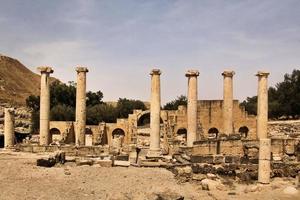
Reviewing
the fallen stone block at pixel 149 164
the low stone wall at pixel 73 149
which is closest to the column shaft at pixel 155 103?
the low stone wall at pixel 73 149

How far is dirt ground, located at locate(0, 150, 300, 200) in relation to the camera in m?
18.9

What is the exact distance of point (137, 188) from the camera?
21.0 metres

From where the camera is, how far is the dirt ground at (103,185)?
18859 millimetres

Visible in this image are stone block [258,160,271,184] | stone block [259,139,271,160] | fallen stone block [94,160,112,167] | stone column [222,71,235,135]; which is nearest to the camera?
stone block [258,160,271,184]

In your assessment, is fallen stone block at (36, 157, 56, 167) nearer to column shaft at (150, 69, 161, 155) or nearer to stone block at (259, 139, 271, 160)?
column shaft at (150, 69, 161, 155)

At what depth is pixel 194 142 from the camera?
3070 centimetres

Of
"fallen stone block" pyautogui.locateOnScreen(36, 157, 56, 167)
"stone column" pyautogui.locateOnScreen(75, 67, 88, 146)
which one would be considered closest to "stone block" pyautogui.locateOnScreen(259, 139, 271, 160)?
"fallen stone block" pyautogui.locateOnScreen(36, 157, 56, 167)

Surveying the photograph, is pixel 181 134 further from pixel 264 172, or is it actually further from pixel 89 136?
pixel 264 172


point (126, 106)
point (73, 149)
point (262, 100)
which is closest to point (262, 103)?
point (262, 100)

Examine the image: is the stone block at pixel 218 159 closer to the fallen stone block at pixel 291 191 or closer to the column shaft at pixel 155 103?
the fallen stone block at pixel 291 191

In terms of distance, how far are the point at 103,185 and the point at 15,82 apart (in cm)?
8474

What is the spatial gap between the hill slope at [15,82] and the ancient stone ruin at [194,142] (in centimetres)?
4128

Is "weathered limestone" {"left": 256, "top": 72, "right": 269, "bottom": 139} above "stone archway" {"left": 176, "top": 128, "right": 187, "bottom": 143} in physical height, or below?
above

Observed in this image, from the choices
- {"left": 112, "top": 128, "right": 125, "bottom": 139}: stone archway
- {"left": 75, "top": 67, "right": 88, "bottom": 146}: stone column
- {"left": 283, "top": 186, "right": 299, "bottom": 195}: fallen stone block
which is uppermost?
{"left": 75, "top": 67, "right": 88, "bottom": 146}: stone column
